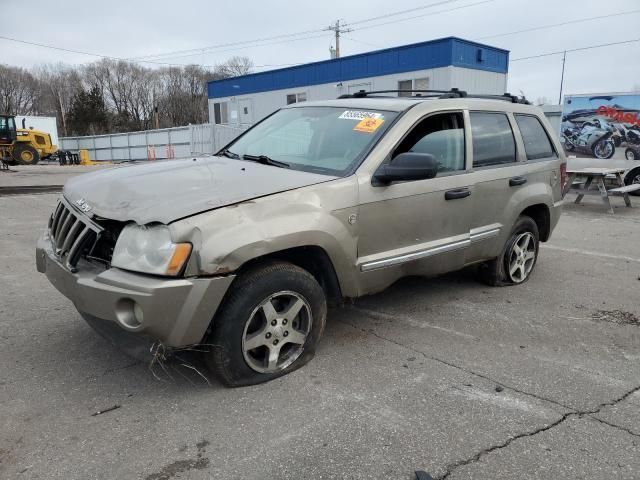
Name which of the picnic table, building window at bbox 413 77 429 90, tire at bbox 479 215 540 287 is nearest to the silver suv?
tire at bbox 479 215 540 287

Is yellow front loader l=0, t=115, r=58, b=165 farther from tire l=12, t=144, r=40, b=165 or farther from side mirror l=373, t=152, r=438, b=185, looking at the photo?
side mirror l=373, t=152, r=438, b=185

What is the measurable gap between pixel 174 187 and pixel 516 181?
3115mm

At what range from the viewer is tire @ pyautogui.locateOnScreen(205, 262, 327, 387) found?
2975 mm

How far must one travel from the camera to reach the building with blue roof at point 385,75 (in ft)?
64.9

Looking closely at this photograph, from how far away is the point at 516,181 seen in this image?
4.80 meters

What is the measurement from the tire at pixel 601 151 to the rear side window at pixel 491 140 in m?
13.5

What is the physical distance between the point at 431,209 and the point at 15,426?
2977mm

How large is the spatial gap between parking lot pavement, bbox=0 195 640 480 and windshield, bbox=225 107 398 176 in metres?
1.33

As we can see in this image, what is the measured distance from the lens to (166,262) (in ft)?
9.01

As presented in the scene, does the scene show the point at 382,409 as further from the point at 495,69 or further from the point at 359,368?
the point at 495,69

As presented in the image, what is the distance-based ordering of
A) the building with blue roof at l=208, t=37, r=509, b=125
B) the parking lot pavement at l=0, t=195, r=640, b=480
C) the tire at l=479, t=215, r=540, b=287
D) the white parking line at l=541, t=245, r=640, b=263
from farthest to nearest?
the building with blue roof at l=208, t=37, r=509, b=125 → the white parking line at l=541, t=245, r=640, b=263 → the tire at l=479, t=215, r=540, b=287 → the parking lot pavement at l=0, t=195, r=640, b=480

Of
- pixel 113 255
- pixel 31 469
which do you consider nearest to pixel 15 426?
pixel 31 469

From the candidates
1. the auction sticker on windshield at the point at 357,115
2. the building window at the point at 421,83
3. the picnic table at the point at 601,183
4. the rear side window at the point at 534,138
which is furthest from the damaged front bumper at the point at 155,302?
the building window at the point at 421,83

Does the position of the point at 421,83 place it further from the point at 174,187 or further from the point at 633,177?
the point at 174,187
